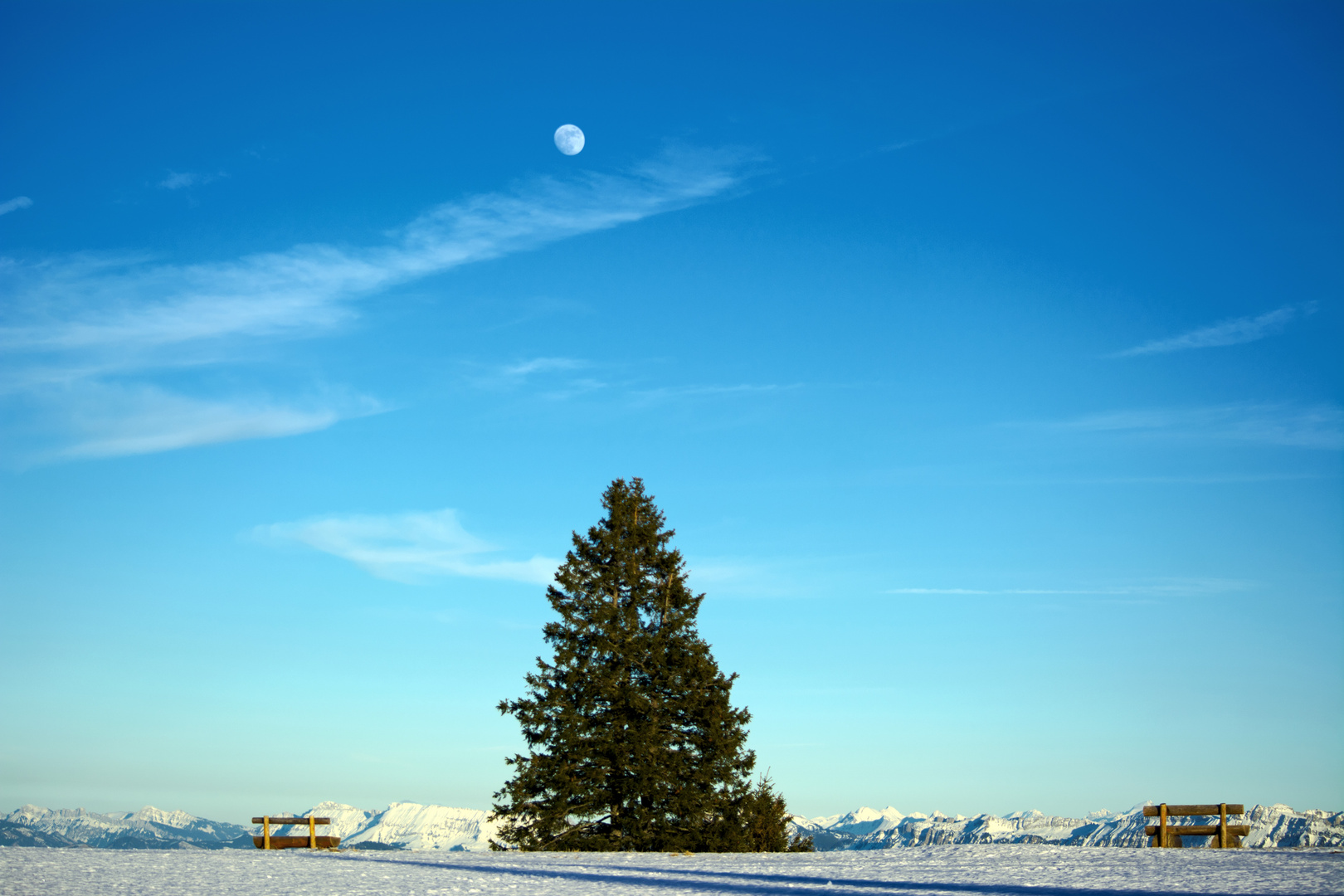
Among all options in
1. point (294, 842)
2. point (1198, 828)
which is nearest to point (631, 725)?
point (294, 842)

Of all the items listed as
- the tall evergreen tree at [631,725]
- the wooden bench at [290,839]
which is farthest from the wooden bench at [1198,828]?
the wooden bench at [290,839]

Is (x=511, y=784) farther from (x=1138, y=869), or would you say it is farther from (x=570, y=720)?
(x=1138, y=869)

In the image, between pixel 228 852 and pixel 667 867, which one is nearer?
pixel 667 867

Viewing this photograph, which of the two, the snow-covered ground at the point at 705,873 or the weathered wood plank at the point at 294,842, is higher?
A: the snow-covered ground at the point at 705,873

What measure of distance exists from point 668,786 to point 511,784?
494cm

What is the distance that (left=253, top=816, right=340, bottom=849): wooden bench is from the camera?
27344 mm

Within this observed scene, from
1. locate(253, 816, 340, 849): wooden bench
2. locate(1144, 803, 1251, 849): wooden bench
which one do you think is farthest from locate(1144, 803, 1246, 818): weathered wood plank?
locate(253, 816, 340, 849): wooden bench

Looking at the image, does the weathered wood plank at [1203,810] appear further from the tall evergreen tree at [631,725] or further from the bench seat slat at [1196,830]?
the tall evergreen tree at [631,725]

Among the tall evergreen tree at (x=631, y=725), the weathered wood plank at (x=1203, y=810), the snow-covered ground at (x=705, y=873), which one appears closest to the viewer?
the snow-covered ground at (x=705, y=873)

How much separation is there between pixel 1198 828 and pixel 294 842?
22236 millimetres

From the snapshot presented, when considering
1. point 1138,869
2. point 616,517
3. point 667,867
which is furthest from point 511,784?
point 1138,869

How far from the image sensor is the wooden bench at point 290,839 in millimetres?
27344

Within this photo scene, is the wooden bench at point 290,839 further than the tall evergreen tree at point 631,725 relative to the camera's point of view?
No

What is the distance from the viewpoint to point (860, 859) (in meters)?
21.3
